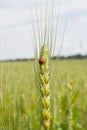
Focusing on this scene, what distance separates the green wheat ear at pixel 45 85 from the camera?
122 cm

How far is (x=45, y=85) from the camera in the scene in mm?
1246

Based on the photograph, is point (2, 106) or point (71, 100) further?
point (71, 100)

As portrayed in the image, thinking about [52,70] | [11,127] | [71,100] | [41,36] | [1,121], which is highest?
[41,36]

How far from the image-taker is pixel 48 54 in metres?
1.27

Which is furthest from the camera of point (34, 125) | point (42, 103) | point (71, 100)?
Answer: point (34, 125)

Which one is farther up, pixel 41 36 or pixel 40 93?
pixel 41 36

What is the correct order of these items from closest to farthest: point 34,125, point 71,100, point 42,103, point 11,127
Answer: point 42,103 < point 11,127 < point 71,100 < point 34,125

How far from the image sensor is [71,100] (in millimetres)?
2525

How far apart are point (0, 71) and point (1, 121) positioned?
8.9 inches

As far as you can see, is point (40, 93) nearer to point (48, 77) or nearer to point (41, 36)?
point (48, 77)

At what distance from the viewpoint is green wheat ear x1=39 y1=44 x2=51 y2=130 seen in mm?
1223

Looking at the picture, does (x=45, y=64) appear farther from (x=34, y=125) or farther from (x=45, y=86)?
(x=34, y=125)

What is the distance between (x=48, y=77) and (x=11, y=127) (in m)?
0.27

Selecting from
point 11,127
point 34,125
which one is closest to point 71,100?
point 11,127
